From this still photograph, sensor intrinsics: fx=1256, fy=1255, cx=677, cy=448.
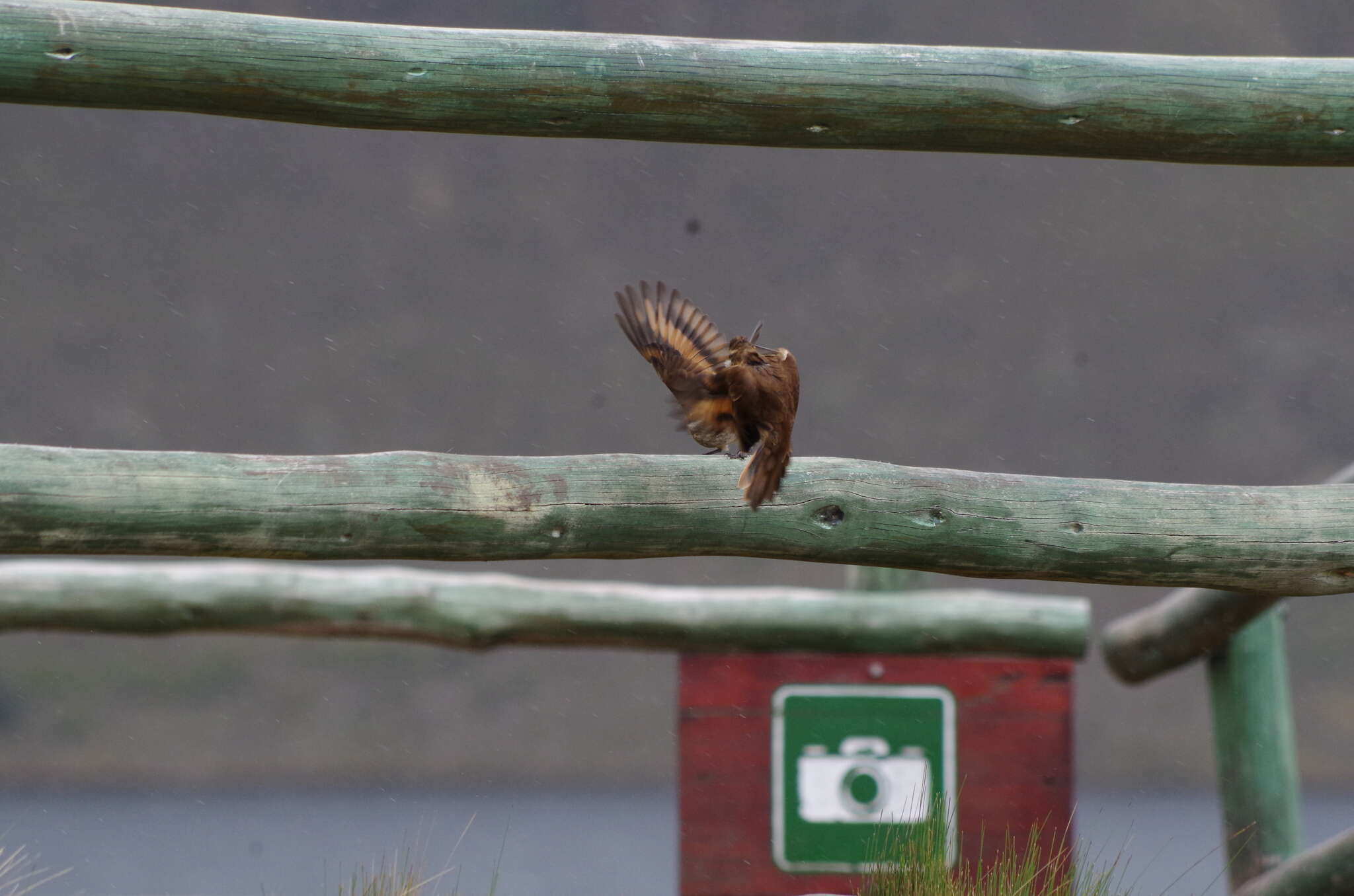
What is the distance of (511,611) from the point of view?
3.41 m

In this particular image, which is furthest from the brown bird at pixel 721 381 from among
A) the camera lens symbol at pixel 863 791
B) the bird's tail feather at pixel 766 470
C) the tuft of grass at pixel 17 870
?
the camera lens symbol at pixel 863 791

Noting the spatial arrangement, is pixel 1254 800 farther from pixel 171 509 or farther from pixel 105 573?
pixel 105 573

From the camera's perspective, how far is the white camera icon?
309 centimetres

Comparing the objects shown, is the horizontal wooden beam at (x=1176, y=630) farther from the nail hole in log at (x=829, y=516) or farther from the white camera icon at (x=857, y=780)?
the nail hole in log at (x=829, y=516)

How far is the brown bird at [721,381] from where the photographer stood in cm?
167

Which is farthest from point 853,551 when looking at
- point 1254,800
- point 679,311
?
point 1254,800

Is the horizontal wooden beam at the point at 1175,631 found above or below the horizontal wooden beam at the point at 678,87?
below

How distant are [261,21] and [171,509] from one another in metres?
0.69

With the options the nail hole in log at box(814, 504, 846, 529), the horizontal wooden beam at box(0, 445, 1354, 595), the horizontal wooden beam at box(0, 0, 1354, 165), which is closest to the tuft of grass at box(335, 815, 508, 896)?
the horizontal wooden beam at box(0, 445, 1354, 595)

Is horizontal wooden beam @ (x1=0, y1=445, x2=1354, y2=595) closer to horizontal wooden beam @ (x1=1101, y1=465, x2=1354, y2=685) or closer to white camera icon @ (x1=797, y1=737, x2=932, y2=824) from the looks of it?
horizontal wooden beam @ (x1=1101, y1=465, x2=1354, y2=685)

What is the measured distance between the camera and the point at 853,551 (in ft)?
Result: 5.79

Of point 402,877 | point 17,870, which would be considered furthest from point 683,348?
point 17,870

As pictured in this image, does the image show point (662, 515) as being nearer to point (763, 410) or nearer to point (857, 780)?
point (763, 410)

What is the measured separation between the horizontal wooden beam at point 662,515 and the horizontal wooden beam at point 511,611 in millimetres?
1493
